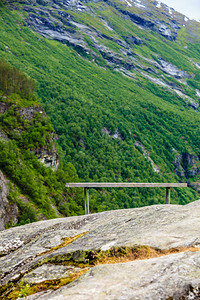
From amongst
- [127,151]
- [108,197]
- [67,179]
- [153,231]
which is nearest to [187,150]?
[127,151]

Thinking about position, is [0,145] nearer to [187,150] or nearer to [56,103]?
[56,103]

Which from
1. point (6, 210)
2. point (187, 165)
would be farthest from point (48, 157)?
point (187, 165)

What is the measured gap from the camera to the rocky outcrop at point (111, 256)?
15.3 feet

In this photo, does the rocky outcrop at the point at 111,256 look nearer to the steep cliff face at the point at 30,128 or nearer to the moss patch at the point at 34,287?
the moss patch at the point at 34,287

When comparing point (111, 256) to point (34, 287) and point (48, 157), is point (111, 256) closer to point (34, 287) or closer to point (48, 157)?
point (34, 287)

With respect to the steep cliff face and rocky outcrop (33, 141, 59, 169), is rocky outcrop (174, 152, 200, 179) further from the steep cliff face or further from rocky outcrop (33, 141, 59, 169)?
the steep cliff face

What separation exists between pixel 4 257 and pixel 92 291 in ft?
18.9

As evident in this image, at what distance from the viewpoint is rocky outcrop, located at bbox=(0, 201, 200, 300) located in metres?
4.68

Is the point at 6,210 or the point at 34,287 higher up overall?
the point at 34,287

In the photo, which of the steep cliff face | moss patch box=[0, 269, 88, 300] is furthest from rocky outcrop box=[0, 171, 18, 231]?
moss patch box=[0, 269, 88, 300]

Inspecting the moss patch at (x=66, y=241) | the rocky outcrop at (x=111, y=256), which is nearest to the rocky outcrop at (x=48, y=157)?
the rocky outcrop at (x=111, y=256)

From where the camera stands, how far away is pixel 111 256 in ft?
21.6

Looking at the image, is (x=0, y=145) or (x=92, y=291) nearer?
(x=92, y=291)

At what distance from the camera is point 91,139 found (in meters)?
138
